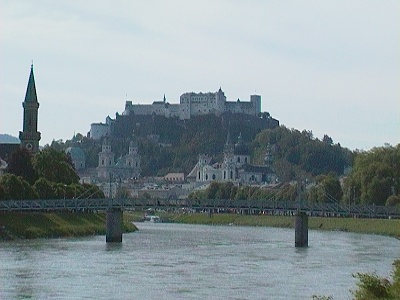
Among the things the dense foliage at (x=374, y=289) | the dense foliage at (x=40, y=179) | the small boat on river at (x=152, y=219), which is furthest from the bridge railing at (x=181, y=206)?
the small boat on river at (x=152, y=219)

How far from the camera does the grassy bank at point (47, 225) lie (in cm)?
8088

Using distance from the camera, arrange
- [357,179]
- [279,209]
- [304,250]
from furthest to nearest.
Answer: [357,179] → [279,209] → [304,250]

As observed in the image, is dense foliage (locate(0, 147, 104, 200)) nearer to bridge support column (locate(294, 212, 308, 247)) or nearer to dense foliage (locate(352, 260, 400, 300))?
bridge support column (locate(294, 212, 308, 247))

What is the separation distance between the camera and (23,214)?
3438 inches

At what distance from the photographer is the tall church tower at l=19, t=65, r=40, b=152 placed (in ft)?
451

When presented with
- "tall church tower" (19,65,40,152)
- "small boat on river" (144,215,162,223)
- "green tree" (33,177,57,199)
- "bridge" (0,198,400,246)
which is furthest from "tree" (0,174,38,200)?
"small boat on river" (144,215,162,223)

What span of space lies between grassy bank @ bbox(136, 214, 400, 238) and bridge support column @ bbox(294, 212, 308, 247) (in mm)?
12909

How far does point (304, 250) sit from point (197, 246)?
782cm

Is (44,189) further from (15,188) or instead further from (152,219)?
(152,219)

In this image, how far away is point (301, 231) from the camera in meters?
81.4

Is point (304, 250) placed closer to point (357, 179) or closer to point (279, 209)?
point (279, 209)

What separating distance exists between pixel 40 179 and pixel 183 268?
40.4 metres

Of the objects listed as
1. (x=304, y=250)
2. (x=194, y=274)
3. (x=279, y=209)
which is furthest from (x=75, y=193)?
(x=194, y=274)

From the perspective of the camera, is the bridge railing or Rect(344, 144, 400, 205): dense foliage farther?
Rect(344, 144, 400, 205): dense foliage
